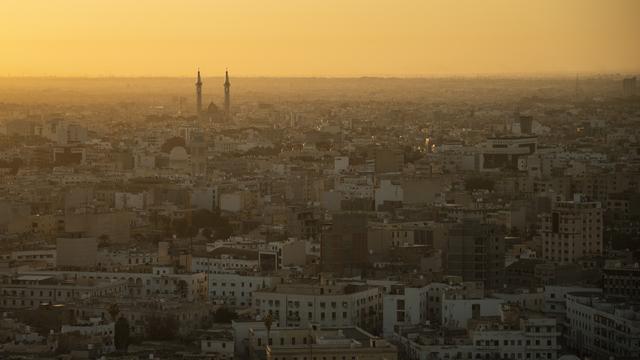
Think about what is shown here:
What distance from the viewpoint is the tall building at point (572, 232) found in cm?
2333

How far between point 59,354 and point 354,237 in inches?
281

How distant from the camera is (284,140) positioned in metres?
55.1

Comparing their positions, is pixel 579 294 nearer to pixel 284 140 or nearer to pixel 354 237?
pixel 354 237

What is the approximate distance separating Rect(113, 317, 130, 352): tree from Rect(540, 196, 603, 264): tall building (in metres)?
6.87

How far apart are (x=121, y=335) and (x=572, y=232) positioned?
8313mm

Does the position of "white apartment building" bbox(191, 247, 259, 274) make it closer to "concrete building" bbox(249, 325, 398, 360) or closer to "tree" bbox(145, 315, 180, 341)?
"tree" bbox(145, 315, 180, 341)

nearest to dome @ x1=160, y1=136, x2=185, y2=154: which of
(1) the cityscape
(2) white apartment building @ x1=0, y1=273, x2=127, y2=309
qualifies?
(1) the cityscape

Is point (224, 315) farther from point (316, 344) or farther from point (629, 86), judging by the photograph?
point (629, 86)

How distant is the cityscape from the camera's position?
16.7 meters

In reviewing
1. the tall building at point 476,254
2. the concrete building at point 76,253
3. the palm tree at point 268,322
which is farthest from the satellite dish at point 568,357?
the concrete building at point 76,253

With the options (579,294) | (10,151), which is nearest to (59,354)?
(579,294)

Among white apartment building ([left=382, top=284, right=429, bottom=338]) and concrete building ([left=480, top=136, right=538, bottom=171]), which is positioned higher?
white apartment building ([left=382, top=284, right=429, bottom=338])

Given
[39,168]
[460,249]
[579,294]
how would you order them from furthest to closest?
[39,168], [460,249], [579,294]

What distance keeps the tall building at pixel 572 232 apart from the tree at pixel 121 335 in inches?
270
